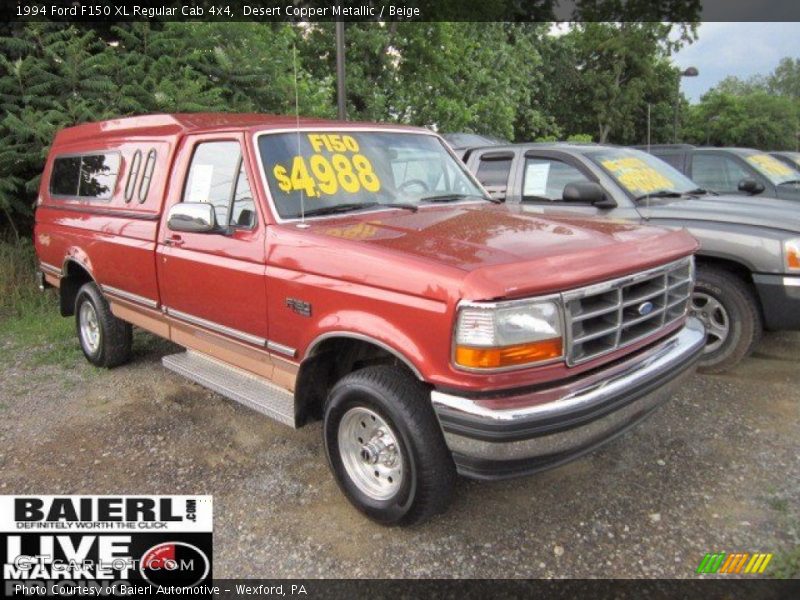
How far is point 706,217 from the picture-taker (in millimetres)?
5004

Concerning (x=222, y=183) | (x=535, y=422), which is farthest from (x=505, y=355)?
(x=222, y=183)

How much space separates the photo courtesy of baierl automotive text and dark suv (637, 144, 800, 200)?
109 inches

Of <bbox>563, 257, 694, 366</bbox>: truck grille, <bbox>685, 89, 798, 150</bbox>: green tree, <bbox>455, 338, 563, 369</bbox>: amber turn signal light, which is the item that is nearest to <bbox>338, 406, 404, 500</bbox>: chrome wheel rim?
<bbox>455, 338, 563, 369</bbox>: amber turn signal light

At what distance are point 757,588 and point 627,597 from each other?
1.86ft

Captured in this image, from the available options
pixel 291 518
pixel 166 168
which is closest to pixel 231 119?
pixel 166 168

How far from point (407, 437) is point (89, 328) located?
4099 millimetres

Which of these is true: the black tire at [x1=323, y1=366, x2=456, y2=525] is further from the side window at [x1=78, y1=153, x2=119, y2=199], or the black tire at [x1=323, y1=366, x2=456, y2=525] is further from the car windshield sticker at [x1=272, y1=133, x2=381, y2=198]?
the side window at [x1=78, y1=153, x2=119, y2=199]

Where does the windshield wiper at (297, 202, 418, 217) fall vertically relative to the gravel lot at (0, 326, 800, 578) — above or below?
above

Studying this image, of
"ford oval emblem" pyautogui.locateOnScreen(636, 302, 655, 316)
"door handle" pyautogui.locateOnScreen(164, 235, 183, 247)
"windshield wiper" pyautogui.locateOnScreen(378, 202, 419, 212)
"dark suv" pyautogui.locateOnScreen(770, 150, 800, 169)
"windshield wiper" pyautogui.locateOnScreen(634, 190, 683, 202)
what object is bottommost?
"ford oval emblem" pyautogui.locateOnScreen(636, 302, 655, 316)

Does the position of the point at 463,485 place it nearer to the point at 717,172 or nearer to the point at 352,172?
the point at 352,172

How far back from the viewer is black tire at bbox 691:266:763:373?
4.79 meters

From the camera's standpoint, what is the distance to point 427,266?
2.74 m

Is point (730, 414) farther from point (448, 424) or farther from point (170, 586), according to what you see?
point (170, 586)

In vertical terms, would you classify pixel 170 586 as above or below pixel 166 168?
below
